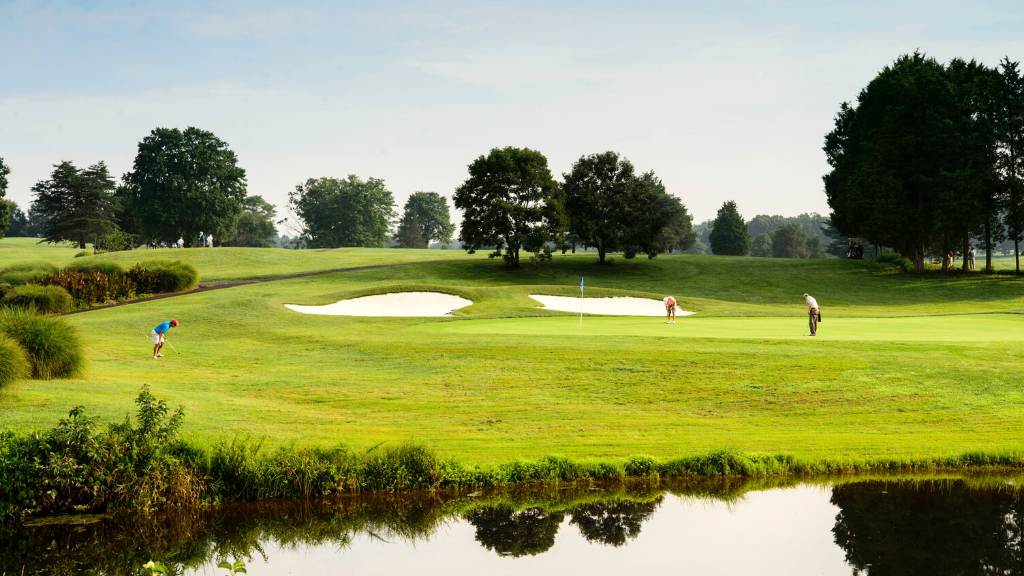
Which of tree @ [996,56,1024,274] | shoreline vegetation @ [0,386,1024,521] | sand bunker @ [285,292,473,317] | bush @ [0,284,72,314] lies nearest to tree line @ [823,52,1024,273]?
tree @ [996,56,1024,274]

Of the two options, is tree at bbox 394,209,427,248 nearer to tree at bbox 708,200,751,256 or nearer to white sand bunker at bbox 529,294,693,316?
tree at bbox 708,200,751,256

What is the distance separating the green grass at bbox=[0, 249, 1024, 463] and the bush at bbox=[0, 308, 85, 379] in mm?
910

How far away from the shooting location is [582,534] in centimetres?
870

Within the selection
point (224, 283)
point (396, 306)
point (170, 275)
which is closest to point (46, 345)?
point (396, 306)

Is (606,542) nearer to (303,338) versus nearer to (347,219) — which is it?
(303,338)

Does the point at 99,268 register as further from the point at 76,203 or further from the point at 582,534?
the point at 76,203

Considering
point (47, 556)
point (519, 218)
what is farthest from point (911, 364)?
point (519, 218)

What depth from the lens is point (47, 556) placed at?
26.3ft

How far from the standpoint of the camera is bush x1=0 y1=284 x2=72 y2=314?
107ft

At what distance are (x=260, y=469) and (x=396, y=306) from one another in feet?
86.0

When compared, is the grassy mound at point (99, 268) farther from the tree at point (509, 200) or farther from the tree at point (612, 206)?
the tree at point (612, 206)

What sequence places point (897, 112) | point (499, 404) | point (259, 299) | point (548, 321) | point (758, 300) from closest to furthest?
point (499, 404) → point (548, 321) → point (259, 299) → point (758, 300) → point (897, 112)

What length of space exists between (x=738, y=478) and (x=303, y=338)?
701 inches

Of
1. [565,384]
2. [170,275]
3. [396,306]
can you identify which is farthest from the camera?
[170,275]
